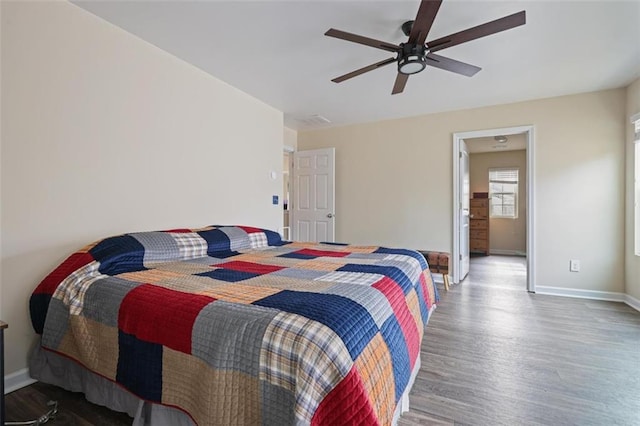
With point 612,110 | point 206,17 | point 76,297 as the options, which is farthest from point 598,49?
point 76,297

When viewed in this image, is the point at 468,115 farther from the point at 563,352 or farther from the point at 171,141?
the point at 171,141

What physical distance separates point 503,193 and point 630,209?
4051mm

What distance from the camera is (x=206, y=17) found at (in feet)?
6.97

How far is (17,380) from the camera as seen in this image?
175 centimetres

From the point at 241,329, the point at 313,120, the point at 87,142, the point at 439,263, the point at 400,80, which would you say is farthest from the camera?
the point at 313,120

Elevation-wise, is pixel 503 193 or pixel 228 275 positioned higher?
pixel 503 193

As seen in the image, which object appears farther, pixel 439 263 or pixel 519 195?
pixel 519 195

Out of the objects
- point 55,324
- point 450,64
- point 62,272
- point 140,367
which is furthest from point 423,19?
point 55,324

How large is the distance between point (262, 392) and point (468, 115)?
4.18m

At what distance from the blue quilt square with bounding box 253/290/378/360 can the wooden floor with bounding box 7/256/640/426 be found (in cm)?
80

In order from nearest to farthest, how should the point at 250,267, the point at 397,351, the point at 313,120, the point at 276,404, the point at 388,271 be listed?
the point at 276,404 < the point at 397,351 < the point at 388,271 < the point at 250,267 < the point at 313,120

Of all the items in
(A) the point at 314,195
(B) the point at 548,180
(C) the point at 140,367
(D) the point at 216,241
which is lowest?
(C) the point at 140,367

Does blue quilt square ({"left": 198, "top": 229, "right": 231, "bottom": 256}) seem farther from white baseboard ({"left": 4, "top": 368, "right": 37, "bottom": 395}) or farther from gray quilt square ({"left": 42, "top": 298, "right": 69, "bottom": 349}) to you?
white baseboard ({"left": 4, "top": 368, "right": 37, "bottom": 395})

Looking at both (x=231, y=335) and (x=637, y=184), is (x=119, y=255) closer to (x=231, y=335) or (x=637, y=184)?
(x=231, y=335)
